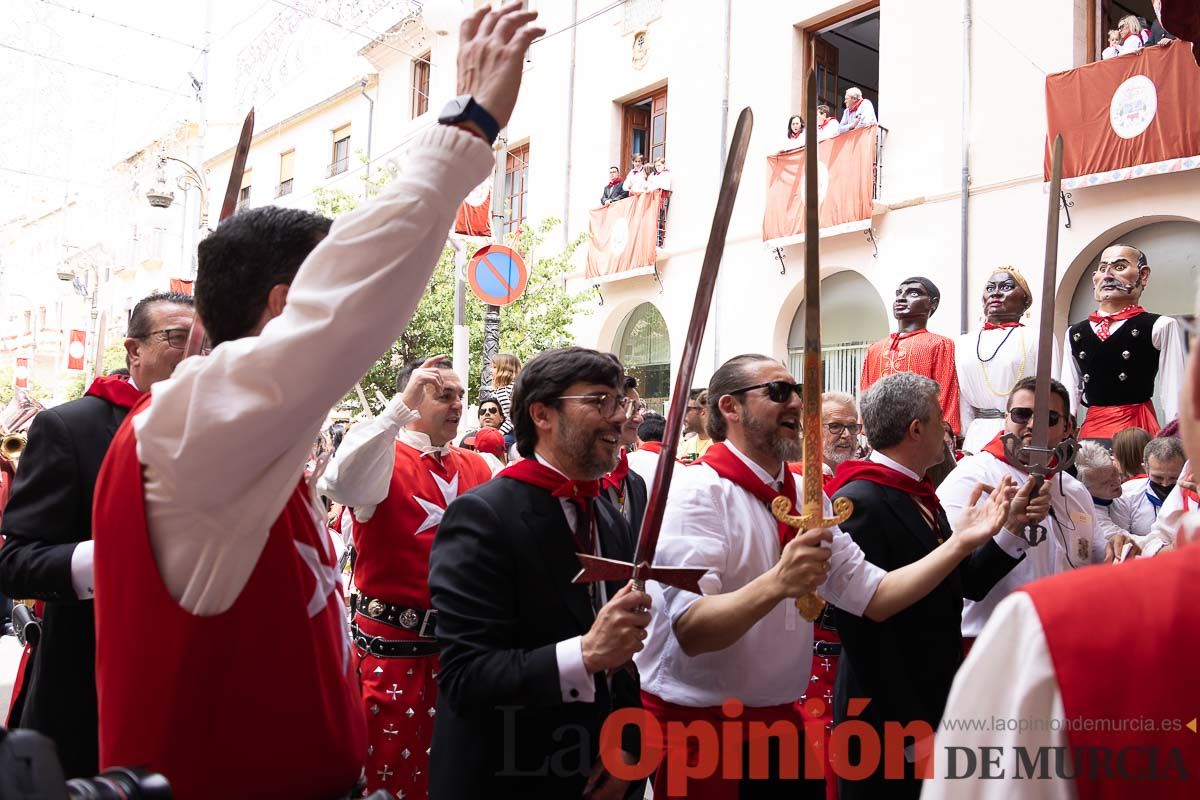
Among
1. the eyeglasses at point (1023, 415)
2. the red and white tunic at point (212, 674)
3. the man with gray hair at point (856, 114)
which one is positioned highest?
the man with gray hair at point (856, 114)

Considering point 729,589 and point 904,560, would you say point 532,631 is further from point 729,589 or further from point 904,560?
point 904,560

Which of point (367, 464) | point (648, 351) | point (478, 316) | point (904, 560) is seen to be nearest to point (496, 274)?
point (478, 316)

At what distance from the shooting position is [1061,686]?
0.98m

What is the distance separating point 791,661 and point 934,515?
925 mm

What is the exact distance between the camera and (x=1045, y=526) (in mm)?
3889

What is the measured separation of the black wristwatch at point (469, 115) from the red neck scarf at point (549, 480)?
1.34 meters

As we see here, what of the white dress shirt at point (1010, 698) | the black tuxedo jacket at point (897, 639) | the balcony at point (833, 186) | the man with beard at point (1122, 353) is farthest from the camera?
the balcony at point (833, 186)

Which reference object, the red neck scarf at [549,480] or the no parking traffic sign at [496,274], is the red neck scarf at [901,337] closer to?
the no parking traffic sign at [496,274]

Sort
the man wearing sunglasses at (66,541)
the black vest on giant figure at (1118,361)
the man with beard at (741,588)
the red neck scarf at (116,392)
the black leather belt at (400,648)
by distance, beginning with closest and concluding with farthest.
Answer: the man wearing sunglasses at (66,541) < the man with beard at (741,588) < the red neck scarf at (116,392) < the black leather belt at (400,648) < the black vest on giant figure at (1118,361)

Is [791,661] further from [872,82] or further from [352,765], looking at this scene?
[872,82]

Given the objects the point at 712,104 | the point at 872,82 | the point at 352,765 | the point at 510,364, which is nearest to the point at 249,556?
the point at 352,765

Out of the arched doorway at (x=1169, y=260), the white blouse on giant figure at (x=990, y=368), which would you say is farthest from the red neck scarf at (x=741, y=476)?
the arched doorway at (x=1169, y=260)

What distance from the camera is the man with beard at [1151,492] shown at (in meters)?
5.18

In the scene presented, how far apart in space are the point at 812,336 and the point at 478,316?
1401 cm
